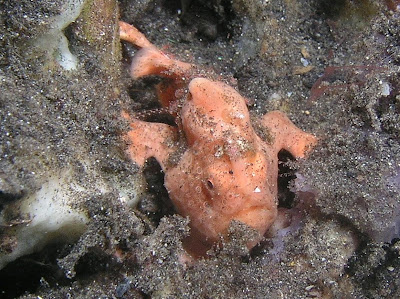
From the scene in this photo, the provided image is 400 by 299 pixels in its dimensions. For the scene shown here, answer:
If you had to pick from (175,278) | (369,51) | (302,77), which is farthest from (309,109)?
(175,278)

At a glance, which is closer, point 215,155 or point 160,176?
point 215,155

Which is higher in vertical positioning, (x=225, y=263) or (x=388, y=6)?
(x=388, y=6)

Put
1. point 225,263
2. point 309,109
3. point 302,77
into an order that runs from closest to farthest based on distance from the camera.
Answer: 1. point 225,263
2. point 309,109
3. point 302,77

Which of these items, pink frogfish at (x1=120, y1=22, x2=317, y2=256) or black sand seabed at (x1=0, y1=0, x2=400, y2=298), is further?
pink frogfish at (x1=120, y1=22, x2=317, y2=256)

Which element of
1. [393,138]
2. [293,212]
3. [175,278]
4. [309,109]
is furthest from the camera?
[309,109]

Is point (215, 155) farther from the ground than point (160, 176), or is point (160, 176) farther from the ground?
point (215, 155)

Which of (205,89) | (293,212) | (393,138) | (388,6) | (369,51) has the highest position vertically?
(388,6)

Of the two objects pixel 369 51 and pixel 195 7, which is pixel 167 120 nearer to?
pixel 195 7

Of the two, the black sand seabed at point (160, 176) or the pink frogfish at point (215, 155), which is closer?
the black sand seabed at point (160, 176)
